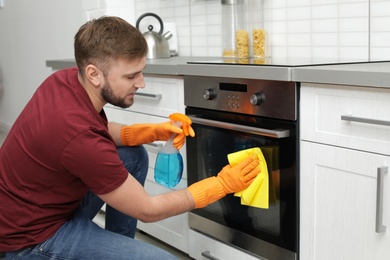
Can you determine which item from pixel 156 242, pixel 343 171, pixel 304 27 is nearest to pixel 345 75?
pixel 343 171

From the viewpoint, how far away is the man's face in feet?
5.76

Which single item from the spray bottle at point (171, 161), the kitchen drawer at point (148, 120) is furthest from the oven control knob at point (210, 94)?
the kitchen drawer at point (148, 120)

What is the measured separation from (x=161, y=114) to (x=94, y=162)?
1.05m

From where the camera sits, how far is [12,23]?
225 inches

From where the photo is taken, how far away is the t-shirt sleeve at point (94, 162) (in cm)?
166

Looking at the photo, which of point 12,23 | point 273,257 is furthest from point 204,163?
point 12,23

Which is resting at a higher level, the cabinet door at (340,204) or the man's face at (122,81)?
the man's face at (122,81)

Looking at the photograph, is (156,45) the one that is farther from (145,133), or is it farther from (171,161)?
(171,161)

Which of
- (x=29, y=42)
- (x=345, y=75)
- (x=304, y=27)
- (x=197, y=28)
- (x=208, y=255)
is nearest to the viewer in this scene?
(x=345, y=75)

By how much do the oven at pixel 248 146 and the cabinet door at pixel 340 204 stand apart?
5cm

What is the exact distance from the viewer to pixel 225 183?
1.95 metres

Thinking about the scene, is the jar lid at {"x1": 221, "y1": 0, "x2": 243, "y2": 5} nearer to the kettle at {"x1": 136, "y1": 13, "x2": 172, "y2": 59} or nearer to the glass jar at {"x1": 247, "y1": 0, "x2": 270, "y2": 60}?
the glass jar at {"x1": 247, "y1": 0, "x2": 270, "y2": 60}

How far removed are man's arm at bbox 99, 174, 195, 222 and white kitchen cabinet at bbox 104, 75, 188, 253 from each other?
2.47 ft

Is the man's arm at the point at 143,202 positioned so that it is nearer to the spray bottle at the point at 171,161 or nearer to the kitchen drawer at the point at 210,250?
the spray bottle at the point at 171,161
